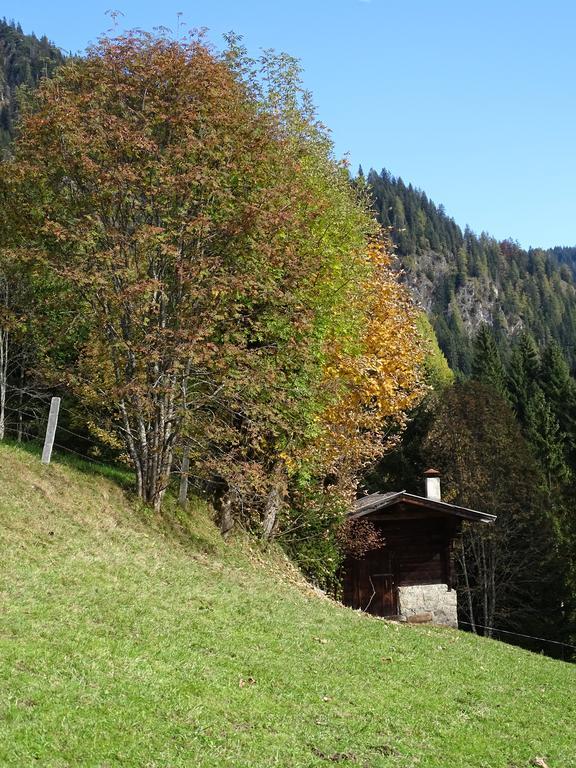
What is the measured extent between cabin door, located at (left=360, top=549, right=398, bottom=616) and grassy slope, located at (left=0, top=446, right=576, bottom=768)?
10.7 metres

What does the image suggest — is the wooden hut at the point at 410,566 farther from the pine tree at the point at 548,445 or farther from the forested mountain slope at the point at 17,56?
the forested mountain slope at the point at 17,56

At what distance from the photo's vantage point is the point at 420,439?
47812mm

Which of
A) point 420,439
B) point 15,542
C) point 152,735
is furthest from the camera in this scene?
point 420,439

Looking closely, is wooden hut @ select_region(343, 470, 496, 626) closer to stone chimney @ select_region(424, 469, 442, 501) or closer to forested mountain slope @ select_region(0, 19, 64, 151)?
stone chimney @ select_region(424, 469, 442, 501)

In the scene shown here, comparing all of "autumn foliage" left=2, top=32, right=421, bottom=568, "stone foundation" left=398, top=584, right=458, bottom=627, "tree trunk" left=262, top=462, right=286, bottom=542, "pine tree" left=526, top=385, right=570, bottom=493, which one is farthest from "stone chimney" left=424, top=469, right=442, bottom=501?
"pine tree" left=526, top=385, right=570, bottom=493

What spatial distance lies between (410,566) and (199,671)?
20.3m

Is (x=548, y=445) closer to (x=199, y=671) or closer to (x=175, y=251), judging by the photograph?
Result: (x=175, y=251)

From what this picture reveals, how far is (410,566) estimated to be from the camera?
1139 inches

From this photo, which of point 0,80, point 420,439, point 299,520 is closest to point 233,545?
point 299,520

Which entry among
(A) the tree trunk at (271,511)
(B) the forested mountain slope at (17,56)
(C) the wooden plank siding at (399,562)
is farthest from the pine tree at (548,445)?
(B) the forested mountain slope at (17,56)

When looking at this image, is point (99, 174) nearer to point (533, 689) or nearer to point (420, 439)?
point (533, 689)

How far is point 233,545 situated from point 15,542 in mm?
8464

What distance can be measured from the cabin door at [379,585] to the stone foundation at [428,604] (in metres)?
0.35

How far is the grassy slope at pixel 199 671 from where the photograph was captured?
756 cm
